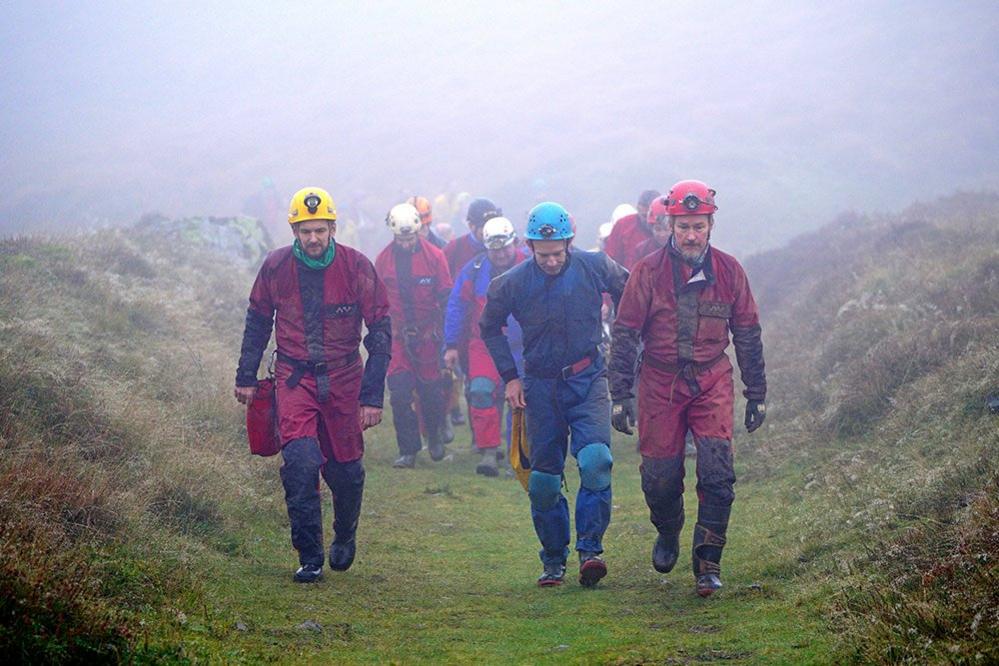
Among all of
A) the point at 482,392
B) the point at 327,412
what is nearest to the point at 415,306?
the point at 482,392

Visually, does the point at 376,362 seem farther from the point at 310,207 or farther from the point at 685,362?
the point at 685,362

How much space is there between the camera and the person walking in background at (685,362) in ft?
21.4

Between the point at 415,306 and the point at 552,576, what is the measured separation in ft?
19.7

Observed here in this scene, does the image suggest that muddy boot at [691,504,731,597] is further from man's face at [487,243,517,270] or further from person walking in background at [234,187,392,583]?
man's face at [487,243,517,270]

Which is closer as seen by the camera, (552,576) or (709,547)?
(709,547)

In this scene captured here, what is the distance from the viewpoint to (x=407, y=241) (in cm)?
1258

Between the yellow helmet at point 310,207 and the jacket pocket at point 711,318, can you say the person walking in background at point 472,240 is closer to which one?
the yellow helmet at point 310,207

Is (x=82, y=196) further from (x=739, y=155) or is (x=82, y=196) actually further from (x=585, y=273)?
(x=585, y=273)

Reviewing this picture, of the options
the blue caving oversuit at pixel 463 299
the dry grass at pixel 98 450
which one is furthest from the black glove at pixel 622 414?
the blue caving oversuit at pixel 463 299

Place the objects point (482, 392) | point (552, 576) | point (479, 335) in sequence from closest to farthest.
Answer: point (552, 576) < point (479, 335) < point (482, 392)

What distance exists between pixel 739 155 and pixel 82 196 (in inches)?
1265

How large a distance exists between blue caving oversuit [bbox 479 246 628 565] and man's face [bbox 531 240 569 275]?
51mm

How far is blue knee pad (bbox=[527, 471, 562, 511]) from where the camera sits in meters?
7.15

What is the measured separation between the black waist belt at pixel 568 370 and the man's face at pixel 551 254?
629 millimetres
